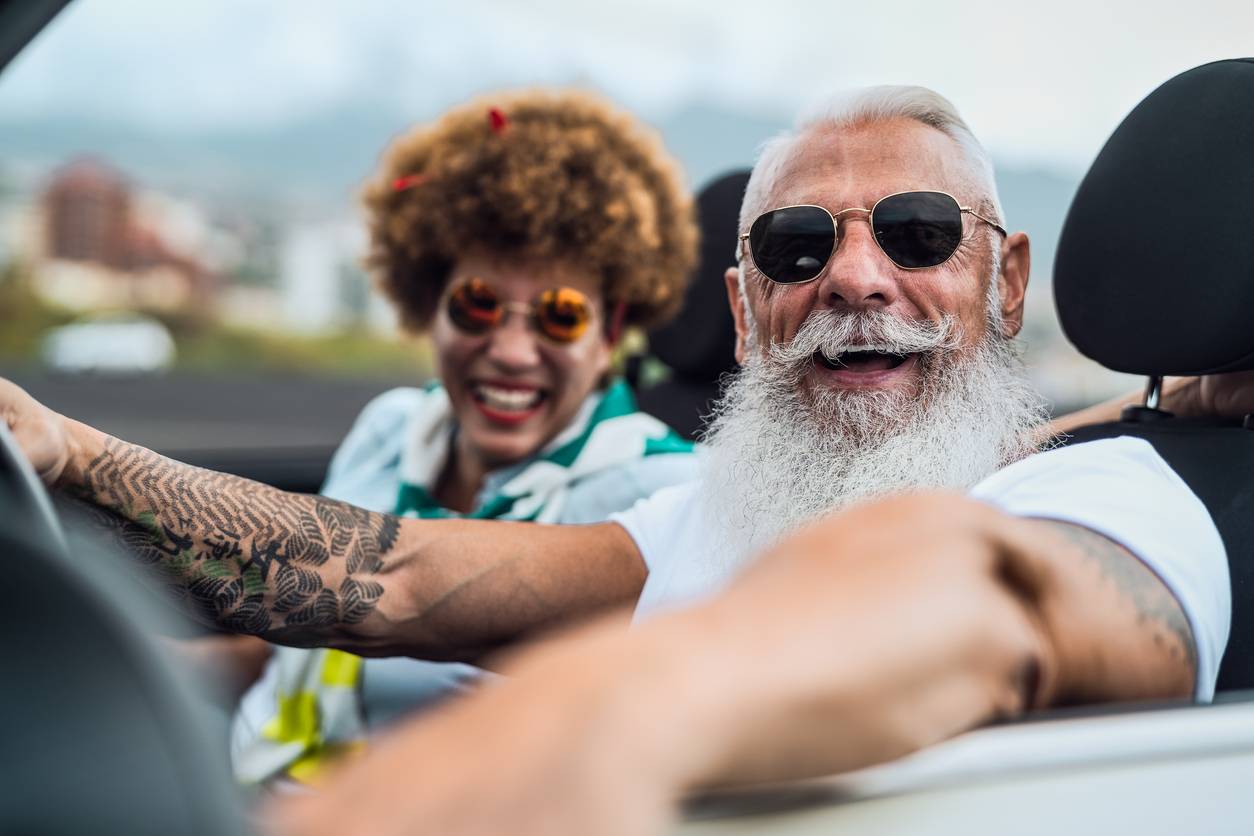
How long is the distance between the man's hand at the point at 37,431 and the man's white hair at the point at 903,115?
122 centimetres

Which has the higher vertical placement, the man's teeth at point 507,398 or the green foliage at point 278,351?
the man's teeth at point 507,398

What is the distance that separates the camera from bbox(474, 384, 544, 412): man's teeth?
282 centimetres

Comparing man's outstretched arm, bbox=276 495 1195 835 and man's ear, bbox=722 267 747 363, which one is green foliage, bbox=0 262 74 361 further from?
man's outstretched arm, bbox=276 495 1195 835

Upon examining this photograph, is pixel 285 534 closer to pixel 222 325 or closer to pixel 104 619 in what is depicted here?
pixel 104 619

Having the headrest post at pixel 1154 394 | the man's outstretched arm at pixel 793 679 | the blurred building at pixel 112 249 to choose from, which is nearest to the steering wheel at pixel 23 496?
the man's outstretched arm at pixel 793 679

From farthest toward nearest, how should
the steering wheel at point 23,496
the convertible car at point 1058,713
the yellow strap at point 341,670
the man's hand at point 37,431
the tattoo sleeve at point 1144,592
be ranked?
1. the yellow strap at point 341,670
2. the man's hand at point 37,431
3. the tattoo sleeve at point 1144,592
4. the steering wheel at point 23,496
5. the convertible car at point 1058,713

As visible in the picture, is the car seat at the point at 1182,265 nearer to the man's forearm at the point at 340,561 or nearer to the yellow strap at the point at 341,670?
the man's forearm at the point at 340,561

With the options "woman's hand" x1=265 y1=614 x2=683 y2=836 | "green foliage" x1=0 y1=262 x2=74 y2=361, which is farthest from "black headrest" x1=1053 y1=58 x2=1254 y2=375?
"green foliage" x1=0 y1=262 x2=74 y2=361

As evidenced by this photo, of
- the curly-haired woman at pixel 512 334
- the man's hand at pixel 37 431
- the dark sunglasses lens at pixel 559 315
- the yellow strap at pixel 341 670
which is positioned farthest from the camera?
the dark sunglasses lens at pixel 559 315

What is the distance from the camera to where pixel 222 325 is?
29.9 meters

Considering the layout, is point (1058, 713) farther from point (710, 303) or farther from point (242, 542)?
point (710, 303)

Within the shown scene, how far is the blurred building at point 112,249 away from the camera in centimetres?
2975

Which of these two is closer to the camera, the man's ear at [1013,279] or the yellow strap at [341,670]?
the man's ear at [1013,279]

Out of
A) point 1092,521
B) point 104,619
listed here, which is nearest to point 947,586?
point 1092,521
